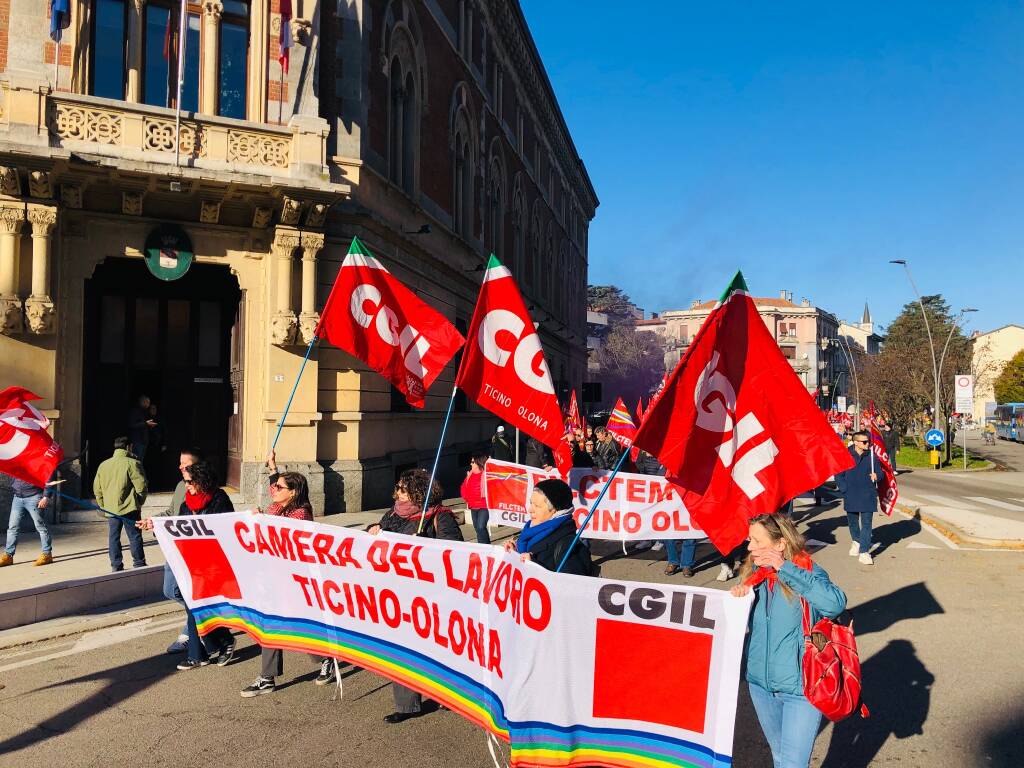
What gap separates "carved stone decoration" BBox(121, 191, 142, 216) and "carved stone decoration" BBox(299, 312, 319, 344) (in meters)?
3.32

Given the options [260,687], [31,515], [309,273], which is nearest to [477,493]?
[260,687]

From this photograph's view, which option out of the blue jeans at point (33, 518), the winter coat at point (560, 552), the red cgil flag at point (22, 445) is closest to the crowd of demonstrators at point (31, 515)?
the blue jeans at point (33, 518)

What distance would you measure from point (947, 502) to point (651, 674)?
1780 cm

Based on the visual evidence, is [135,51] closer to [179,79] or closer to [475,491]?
[179,79]

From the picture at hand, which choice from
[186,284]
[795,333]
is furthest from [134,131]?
Answer: [795,333]

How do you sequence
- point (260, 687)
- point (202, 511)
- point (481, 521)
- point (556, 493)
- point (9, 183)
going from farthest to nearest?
point (9, 183)
point (481, 521)
point (202, 511)
point (260, 687)
point (556, 493)

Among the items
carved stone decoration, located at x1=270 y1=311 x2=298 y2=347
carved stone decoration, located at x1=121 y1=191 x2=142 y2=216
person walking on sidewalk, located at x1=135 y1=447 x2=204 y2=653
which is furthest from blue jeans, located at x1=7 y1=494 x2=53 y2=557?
carved stone decoration, located at x1=121 y1=191 x2=142 y2=216

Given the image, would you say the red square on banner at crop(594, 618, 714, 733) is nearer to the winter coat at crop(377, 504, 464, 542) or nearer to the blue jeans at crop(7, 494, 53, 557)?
the winter coat at crop(377, 504, 464, 542)

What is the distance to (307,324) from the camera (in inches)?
560

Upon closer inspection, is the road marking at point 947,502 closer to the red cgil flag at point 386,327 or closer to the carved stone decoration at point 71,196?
the red cgil flag at point 386,327

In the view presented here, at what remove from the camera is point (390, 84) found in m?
18.0

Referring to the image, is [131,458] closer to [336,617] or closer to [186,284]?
[336,617]

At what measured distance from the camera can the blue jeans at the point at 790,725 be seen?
3.67 m

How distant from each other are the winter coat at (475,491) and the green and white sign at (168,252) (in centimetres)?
715
